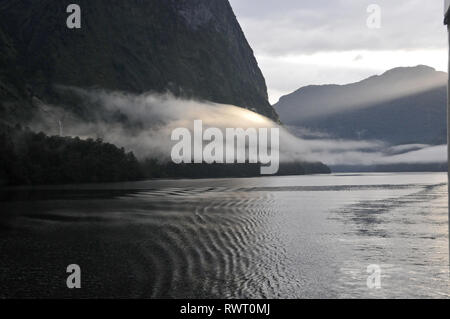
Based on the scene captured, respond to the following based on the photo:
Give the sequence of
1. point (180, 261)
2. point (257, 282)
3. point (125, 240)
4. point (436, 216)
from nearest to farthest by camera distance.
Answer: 1. point (257, 282)
2. point (180, 261)
3. point (125, 240)
4. point (436, 216)

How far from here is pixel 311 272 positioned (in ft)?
131

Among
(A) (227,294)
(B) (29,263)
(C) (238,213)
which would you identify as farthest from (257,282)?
(C) (238,213)

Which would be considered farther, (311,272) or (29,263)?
(29,263)

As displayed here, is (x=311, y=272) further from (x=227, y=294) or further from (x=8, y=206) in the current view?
(x=8, y=206)

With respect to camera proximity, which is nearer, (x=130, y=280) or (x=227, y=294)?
Answer: (x=227, y=294)

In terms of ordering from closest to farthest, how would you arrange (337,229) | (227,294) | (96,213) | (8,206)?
(227,294) < (337,229) < (96,213) < (8,206)

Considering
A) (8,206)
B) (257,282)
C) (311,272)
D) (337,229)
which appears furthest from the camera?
(8,206)

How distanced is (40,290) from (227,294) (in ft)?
43.4

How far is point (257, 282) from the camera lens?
3650 centimetres

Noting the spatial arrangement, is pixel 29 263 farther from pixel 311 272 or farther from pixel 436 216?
pixel 436 216

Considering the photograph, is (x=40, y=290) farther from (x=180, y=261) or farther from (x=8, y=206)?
(x=8, y=206)
